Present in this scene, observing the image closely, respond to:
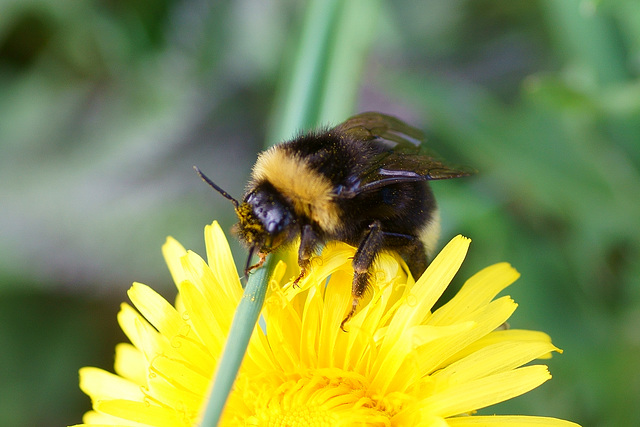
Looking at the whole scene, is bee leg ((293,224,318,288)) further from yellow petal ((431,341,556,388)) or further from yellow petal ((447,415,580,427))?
yellow petal ((447,415,580,427))

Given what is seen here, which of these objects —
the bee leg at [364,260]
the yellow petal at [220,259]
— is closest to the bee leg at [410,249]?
the bee leg at [364,260]

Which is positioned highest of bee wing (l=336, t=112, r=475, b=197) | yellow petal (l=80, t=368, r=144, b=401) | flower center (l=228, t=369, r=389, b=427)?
bee wing (l=336, t=112, r=475, b=197)

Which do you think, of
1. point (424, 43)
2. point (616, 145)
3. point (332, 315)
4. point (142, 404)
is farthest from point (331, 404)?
point (424, 43)

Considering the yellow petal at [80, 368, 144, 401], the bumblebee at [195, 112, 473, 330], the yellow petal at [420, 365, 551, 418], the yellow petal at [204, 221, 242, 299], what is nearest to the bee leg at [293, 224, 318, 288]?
the bumblebee at [195, 112, 473, 330]

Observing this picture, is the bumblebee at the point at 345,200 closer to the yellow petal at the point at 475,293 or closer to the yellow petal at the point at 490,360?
the yellow petal at the point at 475,293

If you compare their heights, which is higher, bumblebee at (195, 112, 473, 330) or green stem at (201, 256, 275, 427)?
bumblebee at (195, 112, 473, 330)

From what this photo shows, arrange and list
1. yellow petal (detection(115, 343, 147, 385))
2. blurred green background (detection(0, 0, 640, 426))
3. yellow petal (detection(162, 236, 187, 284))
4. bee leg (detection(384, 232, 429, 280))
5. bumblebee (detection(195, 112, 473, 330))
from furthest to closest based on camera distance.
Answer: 1. blurred green background (detection(0, 0, 640, 426))
2. yellow petal (detection(115, 343, 147, 385))
3. yellow petal (detection(162, 236, 187, 284))
4. bee leg (detection(384, 232, 429, 280))
5. bumblebee (detection(195, 112, 473, 330))

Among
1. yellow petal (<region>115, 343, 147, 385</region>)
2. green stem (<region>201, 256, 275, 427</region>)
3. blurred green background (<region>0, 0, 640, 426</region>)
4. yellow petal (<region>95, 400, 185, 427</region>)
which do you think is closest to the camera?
green stem (<region>201, 256, 275, 427</region>)

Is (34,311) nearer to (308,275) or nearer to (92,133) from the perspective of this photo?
(92,133)
